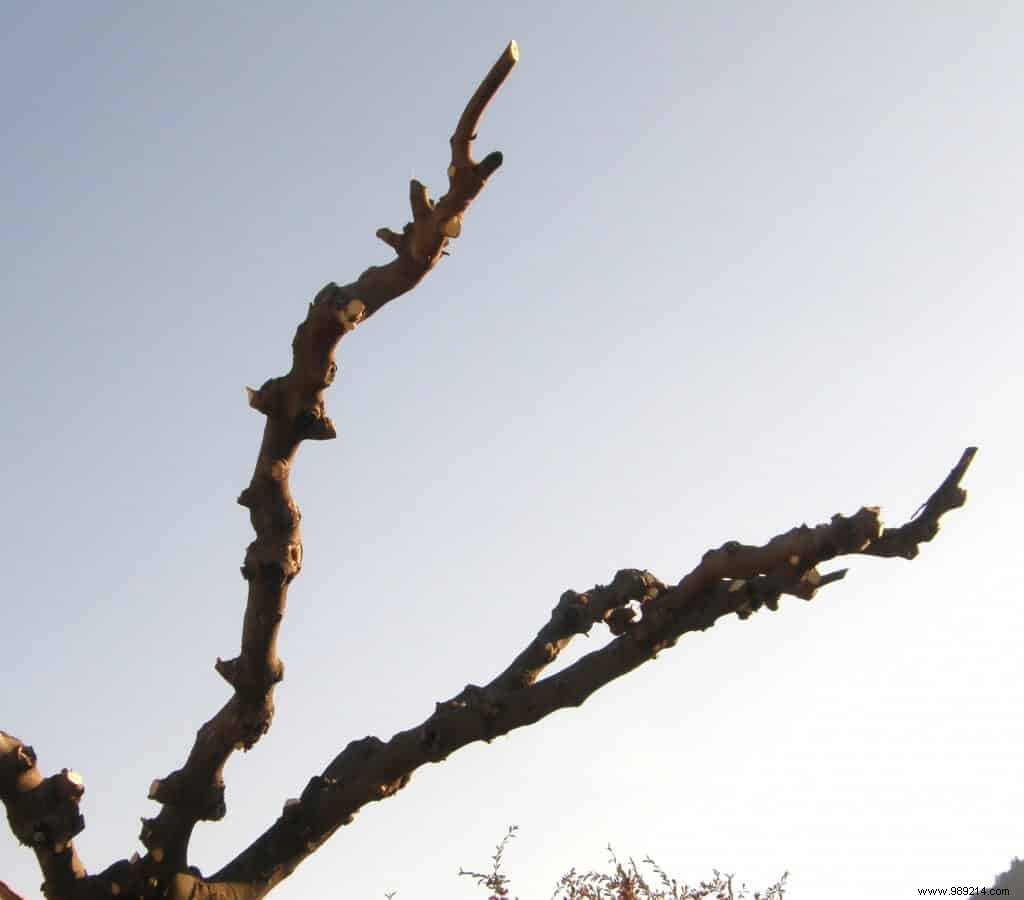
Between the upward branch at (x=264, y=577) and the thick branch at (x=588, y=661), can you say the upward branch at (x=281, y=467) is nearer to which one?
the upward branch at (x=264, y=577)

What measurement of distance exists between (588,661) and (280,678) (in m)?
1.34

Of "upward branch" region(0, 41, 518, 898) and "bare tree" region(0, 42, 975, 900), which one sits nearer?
"upward branch" region(0, 41, 518, 898)

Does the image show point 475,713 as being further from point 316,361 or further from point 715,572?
point 316,361

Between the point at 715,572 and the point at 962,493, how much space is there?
45.0 inches

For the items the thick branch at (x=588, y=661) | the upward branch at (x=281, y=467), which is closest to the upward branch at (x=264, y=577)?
the upward branch at (x=281, y=467)

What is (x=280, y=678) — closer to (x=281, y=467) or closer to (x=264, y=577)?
(x=264, y=577)

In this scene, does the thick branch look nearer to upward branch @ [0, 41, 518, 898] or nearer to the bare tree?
the bare tree

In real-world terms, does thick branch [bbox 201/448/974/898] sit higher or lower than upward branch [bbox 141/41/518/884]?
lower

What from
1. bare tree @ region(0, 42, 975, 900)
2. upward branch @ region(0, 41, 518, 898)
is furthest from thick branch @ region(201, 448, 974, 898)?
upward branch @ region(0, 41, 518, 898)

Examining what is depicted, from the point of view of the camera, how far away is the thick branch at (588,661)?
4.81 meters

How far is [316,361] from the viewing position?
14.0 ft

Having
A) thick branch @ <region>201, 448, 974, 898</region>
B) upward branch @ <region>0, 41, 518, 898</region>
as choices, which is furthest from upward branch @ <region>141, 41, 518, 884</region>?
thick branch @ <region>201, 448, 974, 898</region>

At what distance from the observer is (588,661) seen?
16.6ft

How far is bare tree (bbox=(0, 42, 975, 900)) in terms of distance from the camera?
4645 mm
